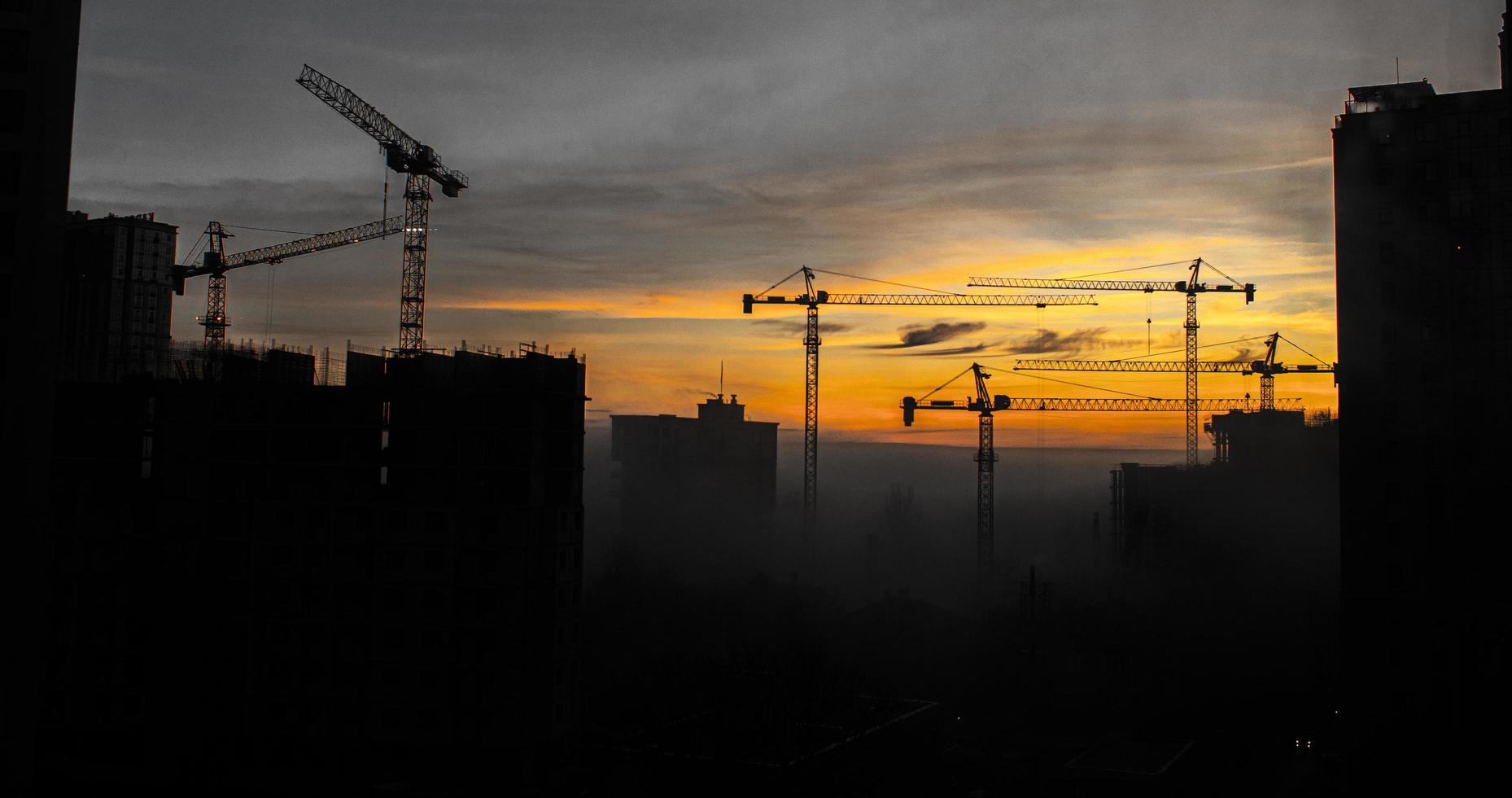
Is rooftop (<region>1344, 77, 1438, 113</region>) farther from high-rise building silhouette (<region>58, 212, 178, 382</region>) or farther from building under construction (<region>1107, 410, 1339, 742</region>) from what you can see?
high-rise building silhouette (<region>58, 212, 178, 382</region>)

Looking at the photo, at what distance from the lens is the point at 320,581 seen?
1260 inches

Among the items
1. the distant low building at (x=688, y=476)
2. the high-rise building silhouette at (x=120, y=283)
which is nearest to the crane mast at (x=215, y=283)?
the high-rise building silhouette at (x=120, y=283)

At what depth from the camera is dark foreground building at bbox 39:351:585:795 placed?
30844 mm

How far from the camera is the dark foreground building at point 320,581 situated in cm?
3084

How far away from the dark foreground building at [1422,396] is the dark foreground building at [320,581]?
25535mm

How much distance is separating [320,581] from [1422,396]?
34782mm

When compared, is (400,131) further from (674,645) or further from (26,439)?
(26,439)

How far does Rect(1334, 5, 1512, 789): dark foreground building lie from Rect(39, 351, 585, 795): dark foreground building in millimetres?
25535

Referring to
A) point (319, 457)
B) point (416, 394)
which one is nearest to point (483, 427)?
point (416, 394)

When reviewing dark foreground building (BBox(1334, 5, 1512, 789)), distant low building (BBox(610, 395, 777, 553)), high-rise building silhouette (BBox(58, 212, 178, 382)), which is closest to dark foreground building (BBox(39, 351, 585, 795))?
dark foreground building (BBox(1334, 5, 1512, 789))

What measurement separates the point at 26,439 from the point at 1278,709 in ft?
156

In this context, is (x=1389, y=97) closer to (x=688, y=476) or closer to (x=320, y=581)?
(x=320, y=581)

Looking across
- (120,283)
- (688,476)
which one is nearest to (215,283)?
(120,283)

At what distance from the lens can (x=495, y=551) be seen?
3088 centimetres
